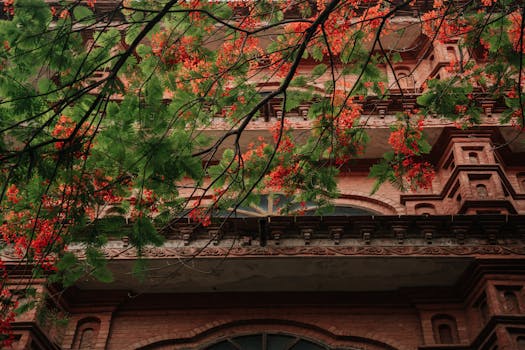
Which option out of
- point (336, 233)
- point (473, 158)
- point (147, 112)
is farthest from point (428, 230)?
point (147, 112)

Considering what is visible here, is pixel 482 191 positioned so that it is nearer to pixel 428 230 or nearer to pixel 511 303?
pixel 428 230

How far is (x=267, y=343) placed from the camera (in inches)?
407

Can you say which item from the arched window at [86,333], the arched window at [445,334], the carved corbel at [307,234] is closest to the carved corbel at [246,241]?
the carved corbel at [307,234]

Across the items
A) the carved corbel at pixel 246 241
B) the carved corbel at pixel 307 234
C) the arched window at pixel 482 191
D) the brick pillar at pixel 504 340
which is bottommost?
the brick pillar at pixel 504 340

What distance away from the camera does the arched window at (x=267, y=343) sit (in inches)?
406

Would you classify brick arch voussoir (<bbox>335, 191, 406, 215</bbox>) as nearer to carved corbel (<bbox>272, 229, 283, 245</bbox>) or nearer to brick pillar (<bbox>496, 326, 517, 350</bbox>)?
carved corbel (<bbox>272, 229, 283, 245</bbox>)

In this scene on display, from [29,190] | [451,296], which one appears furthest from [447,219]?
[29,190]

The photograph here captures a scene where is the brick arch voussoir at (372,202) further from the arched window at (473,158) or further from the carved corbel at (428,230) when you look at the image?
the carved corbel at (428,230)

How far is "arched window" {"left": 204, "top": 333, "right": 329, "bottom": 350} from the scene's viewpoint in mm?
10305

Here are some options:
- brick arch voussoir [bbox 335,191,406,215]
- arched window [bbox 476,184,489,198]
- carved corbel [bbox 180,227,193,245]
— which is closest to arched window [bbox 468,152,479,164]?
arched window [bbox 476,184,489,198]

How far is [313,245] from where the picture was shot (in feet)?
34.0

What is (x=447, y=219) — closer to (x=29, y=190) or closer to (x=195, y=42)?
(x=195, y=42)

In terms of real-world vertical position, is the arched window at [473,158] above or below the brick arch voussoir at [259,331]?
above

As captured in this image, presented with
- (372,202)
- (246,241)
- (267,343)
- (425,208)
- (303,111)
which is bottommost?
(267,343)
